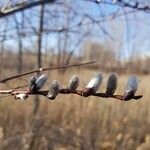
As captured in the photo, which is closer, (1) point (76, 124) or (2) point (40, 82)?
(2) point (40, 82)

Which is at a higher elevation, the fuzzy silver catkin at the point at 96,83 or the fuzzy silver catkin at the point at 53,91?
the fuzzy silver catkin at the point at 96,83

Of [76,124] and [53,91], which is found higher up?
[53,91]

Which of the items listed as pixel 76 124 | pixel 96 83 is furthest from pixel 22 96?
pixel 76 124

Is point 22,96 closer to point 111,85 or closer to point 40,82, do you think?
point 40,82

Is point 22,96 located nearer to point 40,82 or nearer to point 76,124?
point 40,82

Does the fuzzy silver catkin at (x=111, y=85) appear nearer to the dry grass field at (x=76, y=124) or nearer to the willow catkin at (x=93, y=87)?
the willow catkin at (x=93, y=87)

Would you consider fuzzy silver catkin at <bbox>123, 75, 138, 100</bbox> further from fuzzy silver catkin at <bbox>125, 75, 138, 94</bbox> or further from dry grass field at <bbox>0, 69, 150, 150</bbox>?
dry grass field at <bbox>0, 69, 150, 150</bbox>

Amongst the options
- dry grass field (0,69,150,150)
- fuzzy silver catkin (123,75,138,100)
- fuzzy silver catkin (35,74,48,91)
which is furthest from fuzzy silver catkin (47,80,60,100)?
dry grass field (0,69,150,150)

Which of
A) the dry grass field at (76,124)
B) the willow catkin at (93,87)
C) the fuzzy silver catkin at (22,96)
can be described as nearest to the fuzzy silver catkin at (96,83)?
the willow catkin at (93,87)
